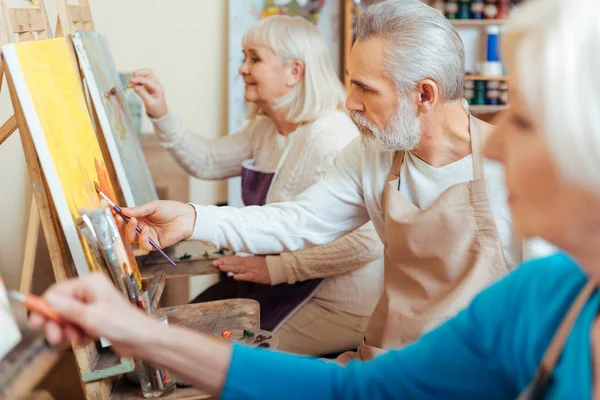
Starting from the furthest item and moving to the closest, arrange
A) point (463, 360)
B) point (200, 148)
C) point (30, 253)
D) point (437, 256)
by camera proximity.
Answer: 1. point (200, 148)
2. point (30, 253)
3. point (437, 256)
4. point (463, 360)

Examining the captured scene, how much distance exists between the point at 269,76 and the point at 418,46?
89 cm

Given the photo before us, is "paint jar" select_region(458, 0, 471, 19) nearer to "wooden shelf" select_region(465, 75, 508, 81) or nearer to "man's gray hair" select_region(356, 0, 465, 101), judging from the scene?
"wooden shelf" select_region(465, 75, 508, 81)

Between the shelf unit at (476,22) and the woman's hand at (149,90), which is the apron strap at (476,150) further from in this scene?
the shelf unit at (476,22)

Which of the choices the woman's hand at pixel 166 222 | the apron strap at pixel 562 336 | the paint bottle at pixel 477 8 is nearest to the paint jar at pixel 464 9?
the paint bottle at pixel 477 8

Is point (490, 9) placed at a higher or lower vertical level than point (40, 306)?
lower

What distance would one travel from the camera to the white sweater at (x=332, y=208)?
1718 mm

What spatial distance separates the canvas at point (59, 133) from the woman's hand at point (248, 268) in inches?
25.4

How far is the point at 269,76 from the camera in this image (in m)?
2.50

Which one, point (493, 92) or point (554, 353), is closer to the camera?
point (554, 353)

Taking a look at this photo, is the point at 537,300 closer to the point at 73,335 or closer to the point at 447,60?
the point at 73,335

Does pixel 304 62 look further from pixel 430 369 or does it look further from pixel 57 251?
pixel 430 369

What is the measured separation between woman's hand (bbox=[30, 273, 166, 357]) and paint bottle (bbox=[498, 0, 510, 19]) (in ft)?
10.8

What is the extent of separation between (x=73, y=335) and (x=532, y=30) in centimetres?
64

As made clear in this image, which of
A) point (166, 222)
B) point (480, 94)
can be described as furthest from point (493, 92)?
point (166, 222)
